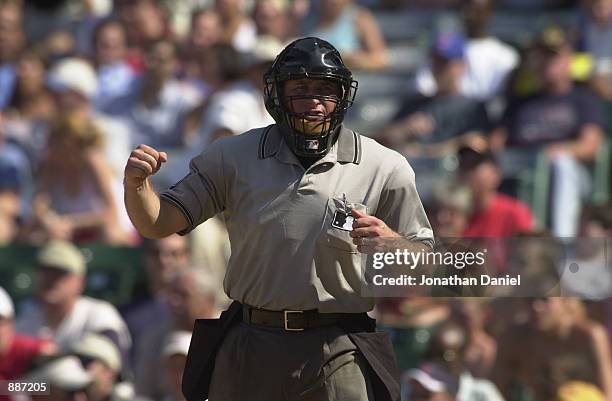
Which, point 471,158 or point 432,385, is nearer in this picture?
point 432,385

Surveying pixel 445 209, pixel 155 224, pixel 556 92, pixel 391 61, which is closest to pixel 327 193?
pixel 155 224

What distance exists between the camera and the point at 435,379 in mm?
7430

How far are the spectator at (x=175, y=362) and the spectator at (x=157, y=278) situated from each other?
0.63 m

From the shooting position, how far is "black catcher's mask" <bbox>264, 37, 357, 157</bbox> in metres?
4.84

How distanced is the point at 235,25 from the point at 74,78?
1.53 meters

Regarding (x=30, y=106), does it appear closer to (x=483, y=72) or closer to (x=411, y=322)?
(x=483, y=72)

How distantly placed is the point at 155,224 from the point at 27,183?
6.04 meters

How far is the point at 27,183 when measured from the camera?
10617mm

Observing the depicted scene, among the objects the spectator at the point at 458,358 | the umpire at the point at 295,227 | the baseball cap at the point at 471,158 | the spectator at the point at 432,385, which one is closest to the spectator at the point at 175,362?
the spectator at the point at 432,385

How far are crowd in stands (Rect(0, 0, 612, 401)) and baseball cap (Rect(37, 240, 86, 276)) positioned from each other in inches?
0.7

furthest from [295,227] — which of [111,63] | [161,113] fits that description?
[111,63]

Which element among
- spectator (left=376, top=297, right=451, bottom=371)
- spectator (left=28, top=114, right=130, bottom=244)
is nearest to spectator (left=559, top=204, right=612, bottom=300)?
spectator (left=376, top=297, right=451, bottom=371)

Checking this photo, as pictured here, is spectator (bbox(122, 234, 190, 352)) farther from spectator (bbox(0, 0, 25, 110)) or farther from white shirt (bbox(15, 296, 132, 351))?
spectator (bbox(0, 0, 25, 110))

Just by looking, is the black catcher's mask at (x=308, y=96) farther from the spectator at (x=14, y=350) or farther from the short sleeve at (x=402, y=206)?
the spectator at (x=14, y=350)
